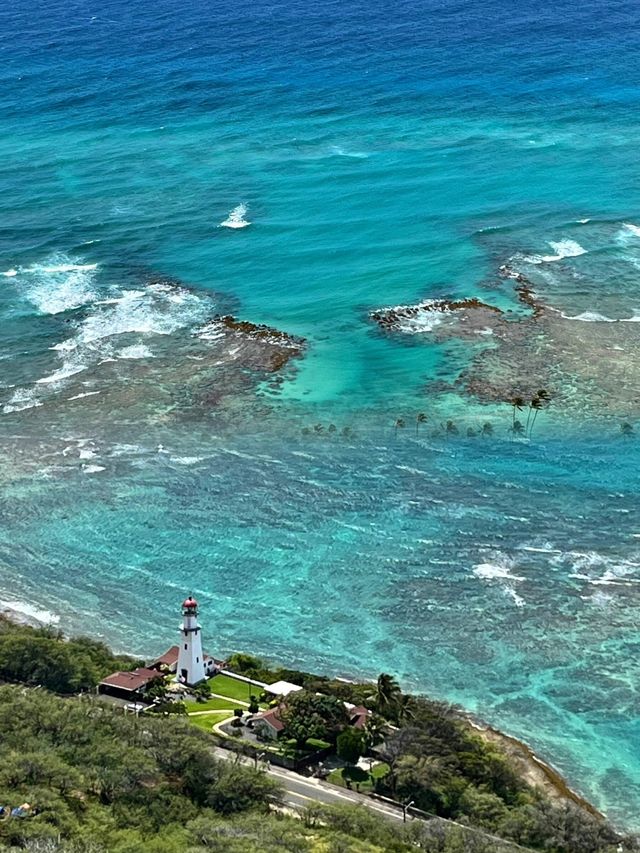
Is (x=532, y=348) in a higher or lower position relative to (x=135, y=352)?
higher

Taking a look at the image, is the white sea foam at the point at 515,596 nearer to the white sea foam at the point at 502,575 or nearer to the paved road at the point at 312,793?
the white sea foam at the point at 502,575

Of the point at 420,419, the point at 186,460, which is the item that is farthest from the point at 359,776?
the point at 420,419

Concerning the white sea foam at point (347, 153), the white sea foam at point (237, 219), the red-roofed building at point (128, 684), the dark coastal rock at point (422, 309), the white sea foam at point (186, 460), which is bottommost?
the red-roofed building at point (128, 684)

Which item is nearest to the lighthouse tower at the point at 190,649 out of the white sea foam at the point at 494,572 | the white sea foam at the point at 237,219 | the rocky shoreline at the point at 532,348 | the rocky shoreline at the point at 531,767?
the rocky shoreline at the point at 531,767

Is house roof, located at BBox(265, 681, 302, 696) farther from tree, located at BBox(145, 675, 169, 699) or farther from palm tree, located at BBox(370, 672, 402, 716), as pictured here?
tree, located at BBox(145, 675, 169, 699)

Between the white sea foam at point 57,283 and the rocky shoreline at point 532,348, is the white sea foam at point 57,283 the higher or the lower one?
the higher one

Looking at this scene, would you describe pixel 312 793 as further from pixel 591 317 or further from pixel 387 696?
pixel 591 317

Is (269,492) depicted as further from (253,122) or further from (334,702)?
(253,122)

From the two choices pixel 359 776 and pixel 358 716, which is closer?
pixel 359 776
